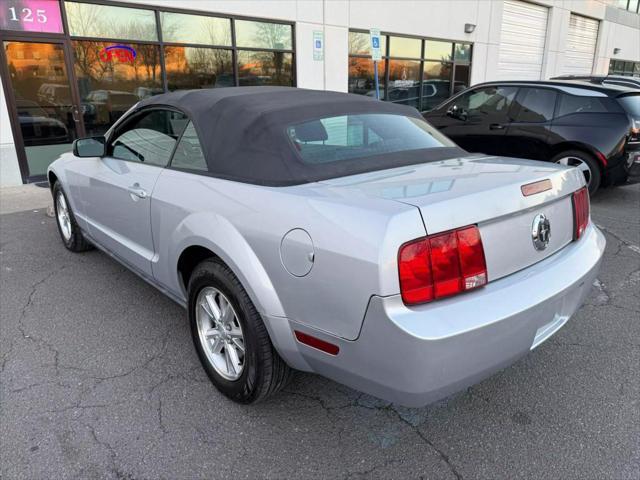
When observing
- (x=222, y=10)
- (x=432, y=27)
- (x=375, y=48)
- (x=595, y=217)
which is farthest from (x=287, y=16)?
(x=595, y=217)

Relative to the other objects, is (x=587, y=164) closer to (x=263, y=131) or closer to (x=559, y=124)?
(x=559, y=124)

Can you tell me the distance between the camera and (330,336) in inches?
76.4

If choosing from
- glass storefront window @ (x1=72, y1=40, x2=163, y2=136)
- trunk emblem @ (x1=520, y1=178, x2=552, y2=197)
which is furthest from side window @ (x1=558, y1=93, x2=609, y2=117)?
glass storefront window @ (x1=72, y1=40, x2=163, y2=136)

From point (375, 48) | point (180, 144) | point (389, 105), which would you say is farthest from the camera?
point (375, 48)

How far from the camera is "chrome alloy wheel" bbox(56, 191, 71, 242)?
4757mm

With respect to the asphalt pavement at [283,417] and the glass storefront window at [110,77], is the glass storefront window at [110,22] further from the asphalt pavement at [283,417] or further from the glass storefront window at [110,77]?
the asphalt pavement at [283,417]

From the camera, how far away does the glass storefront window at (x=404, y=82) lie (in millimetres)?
13516

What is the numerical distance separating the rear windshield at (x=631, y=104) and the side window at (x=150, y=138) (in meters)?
5.93

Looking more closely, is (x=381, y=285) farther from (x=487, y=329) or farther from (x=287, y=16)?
(x=287, y=16)

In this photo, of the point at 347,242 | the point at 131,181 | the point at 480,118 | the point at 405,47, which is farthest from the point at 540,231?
the point at 405,47

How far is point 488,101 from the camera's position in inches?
297

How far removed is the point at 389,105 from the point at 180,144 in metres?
1.39

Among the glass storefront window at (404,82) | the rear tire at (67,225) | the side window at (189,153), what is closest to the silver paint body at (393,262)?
the side window at (189,153)

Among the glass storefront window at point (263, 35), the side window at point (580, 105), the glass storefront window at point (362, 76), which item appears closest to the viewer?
the side window at point (580, 105)
